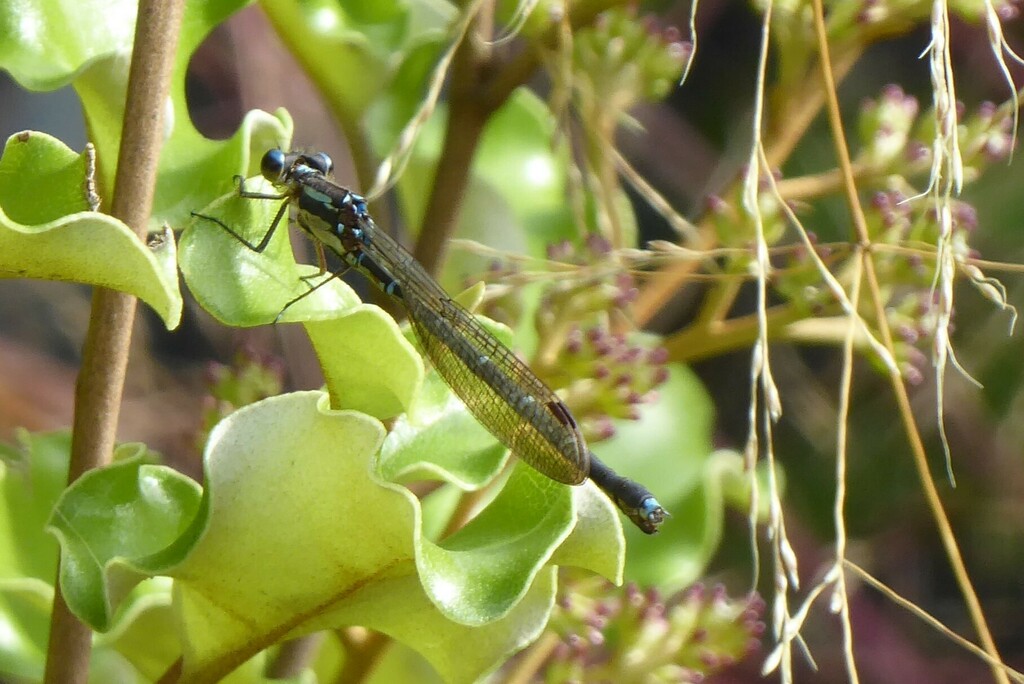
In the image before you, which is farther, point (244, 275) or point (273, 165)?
point (273, 165)

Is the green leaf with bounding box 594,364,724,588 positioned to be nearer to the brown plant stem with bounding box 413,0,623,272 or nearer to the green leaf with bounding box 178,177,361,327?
the brown plant stem with bounding box 413,0,623,272

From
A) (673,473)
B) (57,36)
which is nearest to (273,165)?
(57,36)

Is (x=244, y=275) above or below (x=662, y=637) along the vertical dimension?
above

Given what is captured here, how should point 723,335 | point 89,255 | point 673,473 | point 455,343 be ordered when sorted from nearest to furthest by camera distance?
point 89,255 → point 455,343 → point 723,335 → point 673,473

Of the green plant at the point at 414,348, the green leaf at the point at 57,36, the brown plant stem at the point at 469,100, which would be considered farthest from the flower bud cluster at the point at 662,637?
the green leaf at the point at 57,36

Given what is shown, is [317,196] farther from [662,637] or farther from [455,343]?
[662,637]

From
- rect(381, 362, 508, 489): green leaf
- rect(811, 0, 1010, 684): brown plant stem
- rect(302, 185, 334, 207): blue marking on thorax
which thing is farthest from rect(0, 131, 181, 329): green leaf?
rect(811, 0, 1010, 684): brown plant stem
